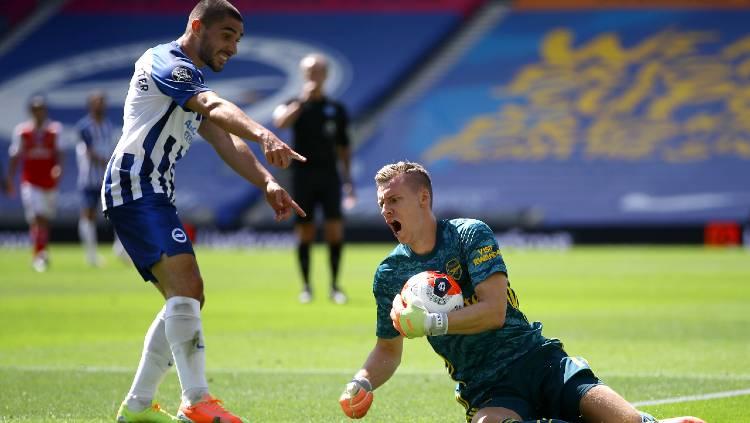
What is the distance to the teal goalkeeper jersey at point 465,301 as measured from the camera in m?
5.69

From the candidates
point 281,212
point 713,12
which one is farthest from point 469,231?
point 713,12

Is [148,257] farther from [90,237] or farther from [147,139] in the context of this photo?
[90,237]

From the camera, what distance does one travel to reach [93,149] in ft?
68.8

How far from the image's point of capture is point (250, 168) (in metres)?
6.36

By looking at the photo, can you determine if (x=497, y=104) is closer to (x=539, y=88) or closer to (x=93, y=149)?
(x=539, y=88)

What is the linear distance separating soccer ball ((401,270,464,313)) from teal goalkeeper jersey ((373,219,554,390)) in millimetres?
186

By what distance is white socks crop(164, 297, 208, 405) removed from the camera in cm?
606

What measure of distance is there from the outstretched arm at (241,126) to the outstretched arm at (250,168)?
279 millimetres

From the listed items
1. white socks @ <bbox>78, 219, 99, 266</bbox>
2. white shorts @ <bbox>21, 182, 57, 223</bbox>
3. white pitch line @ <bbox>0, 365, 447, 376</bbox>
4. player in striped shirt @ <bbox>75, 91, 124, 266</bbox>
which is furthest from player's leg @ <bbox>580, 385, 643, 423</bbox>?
white shorts @ <bbox>21, 182, 57, 223</bbox>

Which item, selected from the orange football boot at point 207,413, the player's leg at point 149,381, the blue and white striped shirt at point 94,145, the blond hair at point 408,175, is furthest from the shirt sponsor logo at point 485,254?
the blue and white striped shirt at point 94,145

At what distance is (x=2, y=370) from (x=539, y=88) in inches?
975

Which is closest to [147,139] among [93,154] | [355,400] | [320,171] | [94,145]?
[355,400]

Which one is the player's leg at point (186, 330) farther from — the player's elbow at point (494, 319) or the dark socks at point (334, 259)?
the dark socks at point (334, 259)

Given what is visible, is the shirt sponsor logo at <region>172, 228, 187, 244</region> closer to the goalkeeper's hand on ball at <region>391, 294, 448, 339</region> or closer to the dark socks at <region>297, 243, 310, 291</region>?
the goalkeeper's hand on ball at <region>391, 294, 448, 339</region>
